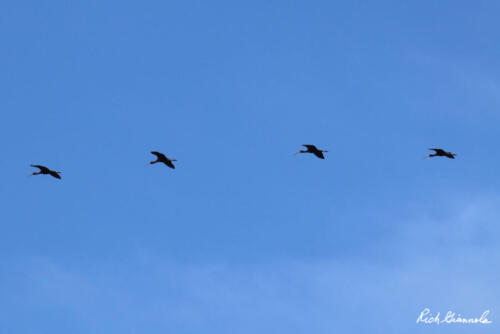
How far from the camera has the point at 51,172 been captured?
339ft

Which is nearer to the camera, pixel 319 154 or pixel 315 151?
pixel 315 151

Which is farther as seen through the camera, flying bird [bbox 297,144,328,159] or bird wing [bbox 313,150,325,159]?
Result: bird wing [bbox 313,150,325,159]

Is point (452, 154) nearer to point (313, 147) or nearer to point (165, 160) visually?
point (313, 147)

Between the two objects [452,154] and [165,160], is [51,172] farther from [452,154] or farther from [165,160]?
[452,154]

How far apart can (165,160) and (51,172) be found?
12374 mm

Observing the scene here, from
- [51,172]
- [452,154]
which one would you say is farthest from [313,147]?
[51,172]

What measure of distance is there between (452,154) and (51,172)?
42.4 meters

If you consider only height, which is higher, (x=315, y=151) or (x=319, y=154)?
(x=315, y=151)

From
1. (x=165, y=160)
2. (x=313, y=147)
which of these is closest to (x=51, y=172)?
(x=165, y=160)

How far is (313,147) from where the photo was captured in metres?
99.4

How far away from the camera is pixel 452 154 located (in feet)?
325

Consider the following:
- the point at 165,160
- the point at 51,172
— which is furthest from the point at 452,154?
the point at 51,172

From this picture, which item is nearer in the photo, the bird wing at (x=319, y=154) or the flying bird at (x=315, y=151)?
the flying bird at (x=315, y=151)

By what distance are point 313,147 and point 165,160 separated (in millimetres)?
15977
